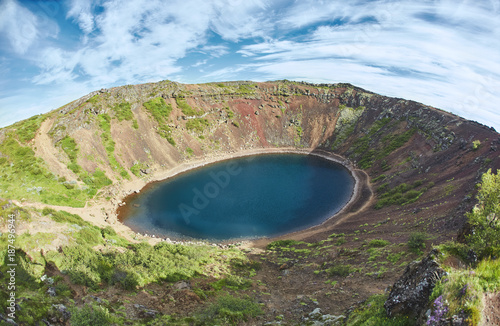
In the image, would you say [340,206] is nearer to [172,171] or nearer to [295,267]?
[295,267]

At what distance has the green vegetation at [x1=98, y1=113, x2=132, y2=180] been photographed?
65.5 m

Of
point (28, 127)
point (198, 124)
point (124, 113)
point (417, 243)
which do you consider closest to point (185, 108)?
point (198, 124)

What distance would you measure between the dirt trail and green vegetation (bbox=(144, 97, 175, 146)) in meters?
28.6

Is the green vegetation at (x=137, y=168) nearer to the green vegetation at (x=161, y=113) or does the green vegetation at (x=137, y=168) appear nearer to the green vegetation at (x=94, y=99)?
the green vegetation at (x=161, y=113)

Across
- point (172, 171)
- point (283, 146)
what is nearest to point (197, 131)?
point (172, 171)

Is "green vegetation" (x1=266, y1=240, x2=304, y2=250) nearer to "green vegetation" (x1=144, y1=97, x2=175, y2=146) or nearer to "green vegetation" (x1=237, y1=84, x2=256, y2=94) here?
"green vegetation" (x1=144, y1=97, x2=175, y2=146)

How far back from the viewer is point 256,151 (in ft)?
307

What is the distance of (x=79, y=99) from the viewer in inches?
3036

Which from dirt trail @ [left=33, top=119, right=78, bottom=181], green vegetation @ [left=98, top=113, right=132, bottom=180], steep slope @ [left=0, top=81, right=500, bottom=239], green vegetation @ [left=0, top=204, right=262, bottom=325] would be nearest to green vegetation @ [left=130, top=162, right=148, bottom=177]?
steep slope @ [left=0, top=81, right=500, bottom=239]

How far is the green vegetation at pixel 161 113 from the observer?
269 feet

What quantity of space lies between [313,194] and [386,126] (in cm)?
4539

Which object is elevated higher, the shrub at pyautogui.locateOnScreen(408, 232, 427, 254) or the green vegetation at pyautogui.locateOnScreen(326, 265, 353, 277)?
the shrub at pyautogui.locateOnScreen(408, 232, 427, 254)

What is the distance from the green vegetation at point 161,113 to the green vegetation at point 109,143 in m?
14.1

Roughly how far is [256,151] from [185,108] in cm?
3057
